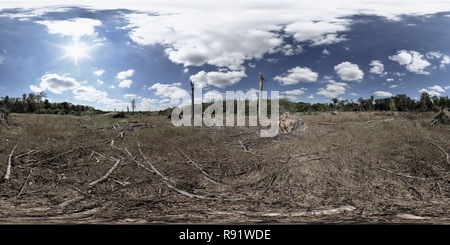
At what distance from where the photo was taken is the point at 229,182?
5.93m

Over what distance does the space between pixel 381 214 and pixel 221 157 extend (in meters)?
5.00

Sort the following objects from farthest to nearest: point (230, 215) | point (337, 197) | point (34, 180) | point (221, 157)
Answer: point (221, 157)
point (34, 180)
point (337, 197)
point (230, 215)

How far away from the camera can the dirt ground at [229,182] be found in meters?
3.57

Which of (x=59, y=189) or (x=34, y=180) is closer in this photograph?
(x=59, y=189)

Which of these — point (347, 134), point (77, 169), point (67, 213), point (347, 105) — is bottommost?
point (67, 213)

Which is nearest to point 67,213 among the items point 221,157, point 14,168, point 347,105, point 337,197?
point 14,168

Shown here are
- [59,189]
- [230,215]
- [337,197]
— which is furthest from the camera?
[59,189]

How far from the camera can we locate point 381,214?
3592 millimetres

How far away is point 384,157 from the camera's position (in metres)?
6.88

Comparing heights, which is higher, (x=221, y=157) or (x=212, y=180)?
(x=221, y=157)

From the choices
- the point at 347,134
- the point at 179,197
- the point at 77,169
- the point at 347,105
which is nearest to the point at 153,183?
the point at 179,197

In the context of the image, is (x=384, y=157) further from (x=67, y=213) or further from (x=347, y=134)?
(x=67, y=213)

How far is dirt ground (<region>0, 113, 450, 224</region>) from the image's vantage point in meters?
3.57

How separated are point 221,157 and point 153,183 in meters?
2.72
